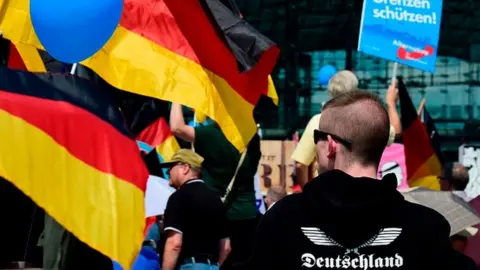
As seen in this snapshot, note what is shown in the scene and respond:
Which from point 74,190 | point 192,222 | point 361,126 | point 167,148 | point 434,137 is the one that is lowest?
point 167,148

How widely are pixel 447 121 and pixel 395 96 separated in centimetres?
1508

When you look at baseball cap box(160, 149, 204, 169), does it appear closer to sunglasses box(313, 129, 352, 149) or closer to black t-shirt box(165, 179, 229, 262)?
black t-shirt box(165, 179, 229, 262)

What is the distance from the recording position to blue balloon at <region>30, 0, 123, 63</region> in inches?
190

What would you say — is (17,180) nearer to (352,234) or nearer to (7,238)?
(7,238)

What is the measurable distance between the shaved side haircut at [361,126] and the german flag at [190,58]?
2665 millimetres

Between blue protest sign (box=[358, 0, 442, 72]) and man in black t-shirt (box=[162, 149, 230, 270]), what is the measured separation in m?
1.51

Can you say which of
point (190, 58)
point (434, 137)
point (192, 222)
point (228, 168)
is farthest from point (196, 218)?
point (434, 137)

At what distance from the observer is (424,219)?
277cm

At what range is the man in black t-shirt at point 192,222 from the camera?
668 cm

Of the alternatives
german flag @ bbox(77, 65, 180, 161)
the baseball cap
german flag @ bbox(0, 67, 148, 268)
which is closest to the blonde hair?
german flag @ bbox(0, 67, 148, 268)

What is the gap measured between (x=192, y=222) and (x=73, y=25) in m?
2.20

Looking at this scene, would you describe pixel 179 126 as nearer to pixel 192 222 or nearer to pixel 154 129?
pixel 192 222

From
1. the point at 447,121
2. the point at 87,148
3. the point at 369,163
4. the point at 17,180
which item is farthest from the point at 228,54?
the point at 447,121

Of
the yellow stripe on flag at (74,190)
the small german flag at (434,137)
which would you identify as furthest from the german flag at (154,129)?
the yellow stripe on flag at (74,190)
